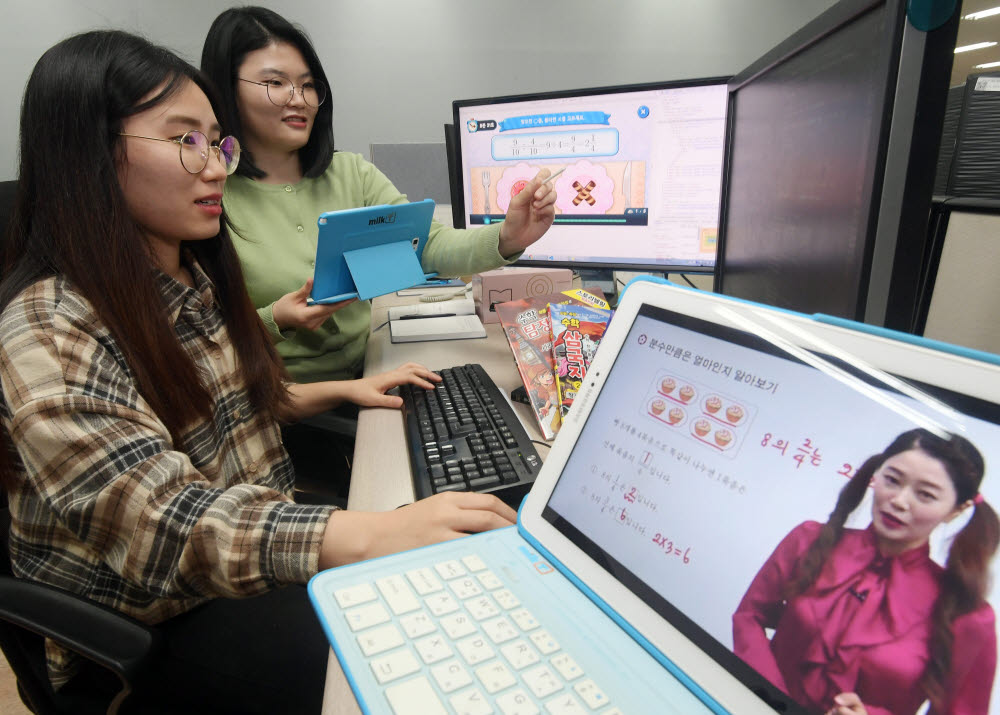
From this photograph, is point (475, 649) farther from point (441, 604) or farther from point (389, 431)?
point (389, 431)

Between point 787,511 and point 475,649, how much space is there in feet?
0.66

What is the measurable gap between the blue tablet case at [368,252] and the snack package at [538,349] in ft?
0.82

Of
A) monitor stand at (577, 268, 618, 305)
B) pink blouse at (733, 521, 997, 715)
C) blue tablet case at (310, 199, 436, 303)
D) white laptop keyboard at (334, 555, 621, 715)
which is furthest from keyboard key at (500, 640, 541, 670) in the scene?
monitor stand at (577, 268, 618, 305)

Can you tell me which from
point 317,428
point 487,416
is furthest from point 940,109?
point 317,428

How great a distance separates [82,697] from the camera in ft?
2.08

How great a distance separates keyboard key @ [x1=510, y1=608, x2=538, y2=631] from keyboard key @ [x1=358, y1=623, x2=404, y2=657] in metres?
0.08

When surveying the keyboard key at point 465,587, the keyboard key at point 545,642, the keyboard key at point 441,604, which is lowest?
the keyboard key at point 545,642

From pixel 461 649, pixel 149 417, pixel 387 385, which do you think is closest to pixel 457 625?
pixel 461 649

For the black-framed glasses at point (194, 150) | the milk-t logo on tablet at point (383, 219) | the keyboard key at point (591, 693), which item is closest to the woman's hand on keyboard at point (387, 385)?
the milk-t logo on tablet at point (383, 219)

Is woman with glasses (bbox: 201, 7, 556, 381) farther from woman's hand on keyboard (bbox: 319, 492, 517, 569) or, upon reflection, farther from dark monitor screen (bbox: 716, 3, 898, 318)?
woman's hand on keyboard (bbox: 319, 492, 517, 569)

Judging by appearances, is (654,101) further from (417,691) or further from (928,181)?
(417,691)

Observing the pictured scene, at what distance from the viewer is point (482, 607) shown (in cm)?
38

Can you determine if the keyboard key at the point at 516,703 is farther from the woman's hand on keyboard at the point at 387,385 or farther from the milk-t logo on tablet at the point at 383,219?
the milk-t logo on tablet at the point at 383,219

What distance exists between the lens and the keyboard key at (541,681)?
0.32 m
